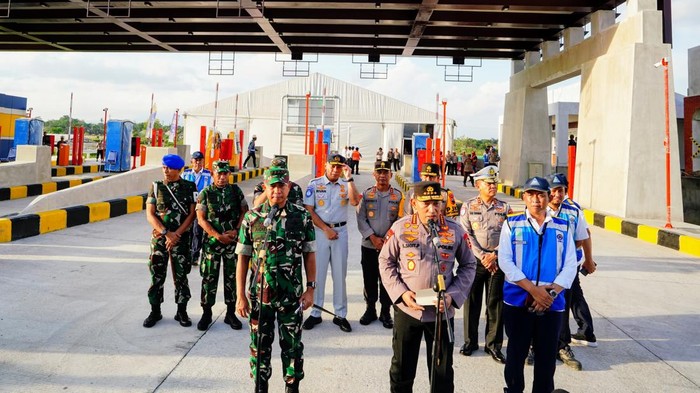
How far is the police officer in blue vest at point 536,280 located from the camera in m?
3.12

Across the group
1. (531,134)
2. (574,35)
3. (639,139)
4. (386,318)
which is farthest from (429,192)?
(531,134)

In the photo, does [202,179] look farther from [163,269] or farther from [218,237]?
[218,237]

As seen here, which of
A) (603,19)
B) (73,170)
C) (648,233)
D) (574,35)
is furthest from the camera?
(73,170)

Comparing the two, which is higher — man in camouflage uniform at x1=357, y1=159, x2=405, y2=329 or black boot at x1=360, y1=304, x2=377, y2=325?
man in camouflage uniform at x1=357, y1=159, x2=405, y2=329

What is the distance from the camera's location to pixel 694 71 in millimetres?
20828

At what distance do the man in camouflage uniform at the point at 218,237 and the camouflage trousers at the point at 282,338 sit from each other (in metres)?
1.55

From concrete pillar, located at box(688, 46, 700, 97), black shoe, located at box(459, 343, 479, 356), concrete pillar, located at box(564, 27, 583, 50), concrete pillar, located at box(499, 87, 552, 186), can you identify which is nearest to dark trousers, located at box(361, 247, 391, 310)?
black shoe, located at box(459, 343, 479, 356)

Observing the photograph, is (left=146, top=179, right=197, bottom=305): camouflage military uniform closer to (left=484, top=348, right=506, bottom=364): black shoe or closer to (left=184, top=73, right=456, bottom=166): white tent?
(left=484, top=348, right=506, bottom=364): black shoe

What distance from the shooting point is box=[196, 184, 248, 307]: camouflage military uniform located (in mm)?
4531

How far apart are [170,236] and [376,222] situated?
194 cm

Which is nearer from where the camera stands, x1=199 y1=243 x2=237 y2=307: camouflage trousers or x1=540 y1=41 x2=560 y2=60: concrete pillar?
x1=199 y1=243 x2=237 y2=307: camouflage trousers

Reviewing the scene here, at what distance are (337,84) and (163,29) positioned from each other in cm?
2154

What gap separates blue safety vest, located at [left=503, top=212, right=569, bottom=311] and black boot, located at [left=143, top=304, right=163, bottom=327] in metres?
3.19

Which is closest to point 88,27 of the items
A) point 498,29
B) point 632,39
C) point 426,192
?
point 498,29
